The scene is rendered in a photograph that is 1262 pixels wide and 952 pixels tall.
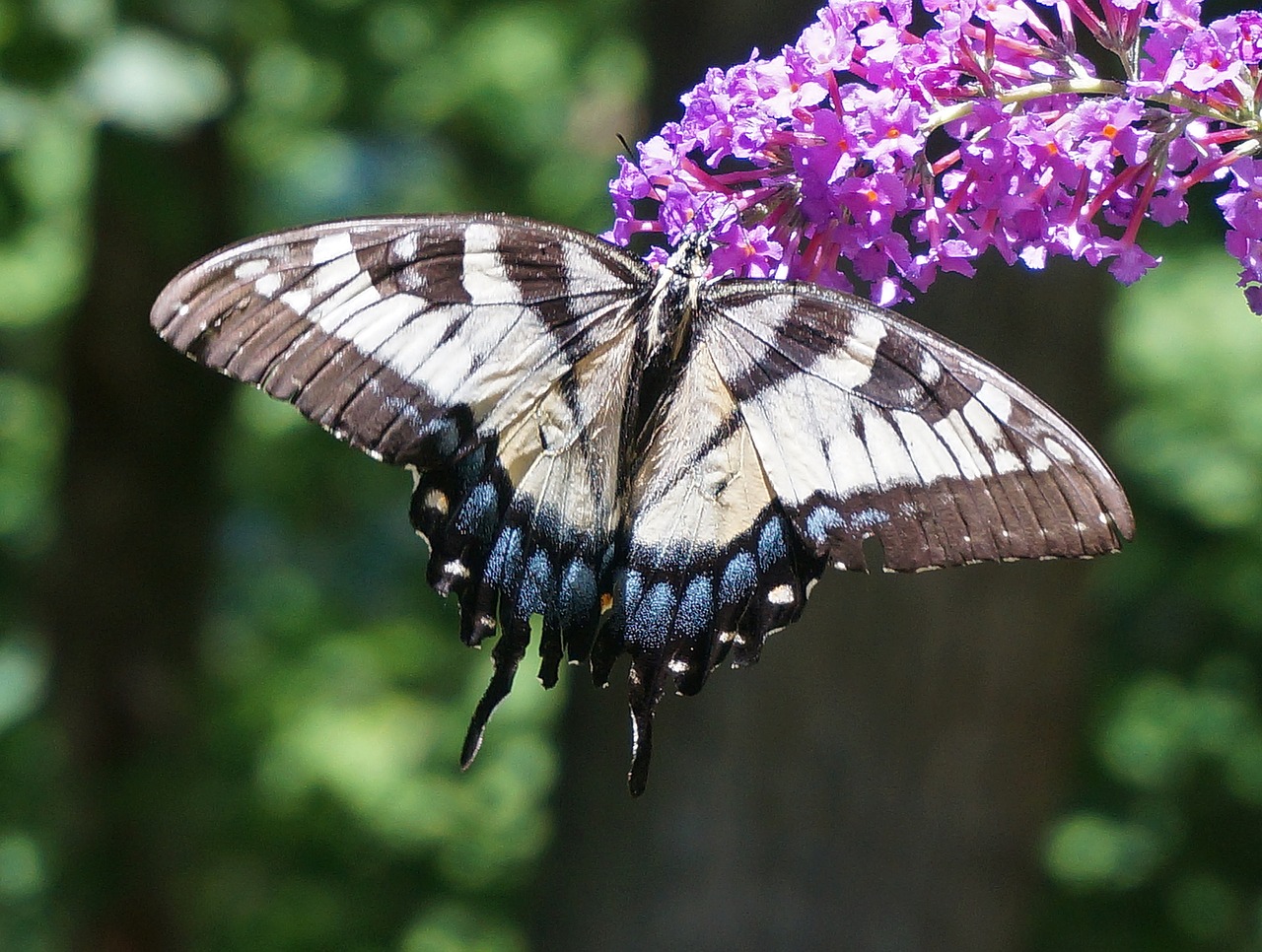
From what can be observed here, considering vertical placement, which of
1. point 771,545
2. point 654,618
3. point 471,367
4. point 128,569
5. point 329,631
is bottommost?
point 329,631

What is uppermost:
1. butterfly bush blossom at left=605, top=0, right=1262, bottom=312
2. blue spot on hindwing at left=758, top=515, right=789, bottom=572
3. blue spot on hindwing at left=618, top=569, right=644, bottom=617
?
butterfly bush blossom at left=605, top=0, right=1262, bottom=312

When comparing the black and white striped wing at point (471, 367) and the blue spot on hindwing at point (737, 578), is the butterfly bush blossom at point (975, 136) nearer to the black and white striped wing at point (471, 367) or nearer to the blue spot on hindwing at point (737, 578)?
the black and white striped wing at point (471, 367)

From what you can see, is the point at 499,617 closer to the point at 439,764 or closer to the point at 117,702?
the point at 439,764

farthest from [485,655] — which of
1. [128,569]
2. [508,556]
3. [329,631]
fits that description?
[508,556]

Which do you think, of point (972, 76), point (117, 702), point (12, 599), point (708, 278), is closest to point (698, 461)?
point (708, 278)

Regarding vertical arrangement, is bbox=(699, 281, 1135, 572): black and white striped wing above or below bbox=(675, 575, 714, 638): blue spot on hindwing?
above

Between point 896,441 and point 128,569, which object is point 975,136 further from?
point 128,569

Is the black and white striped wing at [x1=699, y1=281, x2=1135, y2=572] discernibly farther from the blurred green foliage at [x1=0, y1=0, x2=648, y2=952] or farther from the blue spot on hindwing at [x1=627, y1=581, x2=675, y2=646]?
the blurred green foliage at [x1=0, y1=0, x2=648, y2=952]

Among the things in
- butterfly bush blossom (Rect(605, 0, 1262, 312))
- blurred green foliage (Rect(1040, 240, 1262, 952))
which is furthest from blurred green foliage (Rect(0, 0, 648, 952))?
butterfly bush blossom (Rect(605, 0, 1262, 312))
